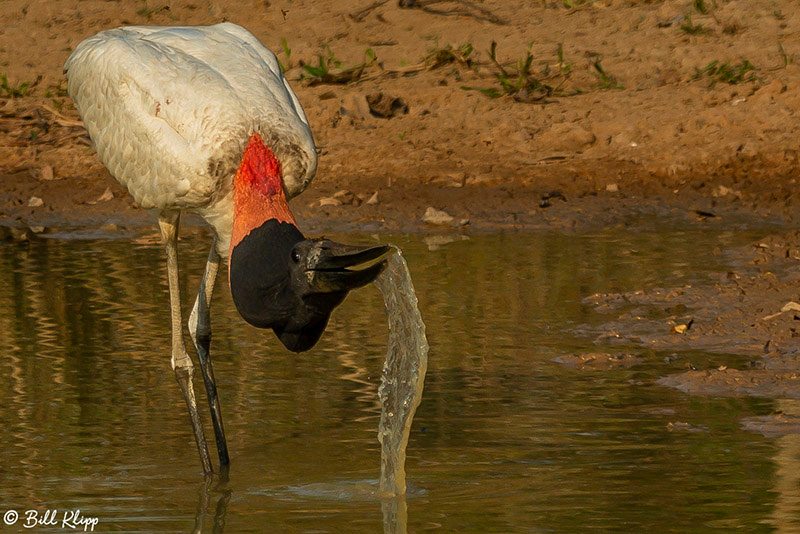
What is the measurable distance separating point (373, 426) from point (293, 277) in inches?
35.5

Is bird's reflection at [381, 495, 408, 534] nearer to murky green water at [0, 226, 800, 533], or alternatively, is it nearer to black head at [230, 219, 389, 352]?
murky green water at [0, 226, 800, 533]

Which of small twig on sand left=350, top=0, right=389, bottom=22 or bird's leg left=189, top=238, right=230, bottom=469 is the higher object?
small twig on sand left=350, top=0, right=389, bottom=22

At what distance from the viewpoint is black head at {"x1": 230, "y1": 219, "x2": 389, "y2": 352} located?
4547 mm

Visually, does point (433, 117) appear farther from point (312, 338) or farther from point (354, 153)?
point (312, 338)

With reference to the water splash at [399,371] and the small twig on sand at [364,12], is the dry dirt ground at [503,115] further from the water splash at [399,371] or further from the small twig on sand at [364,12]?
the water splash at [399,371]

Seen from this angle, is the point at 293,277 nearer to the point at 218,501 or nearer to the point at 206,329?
the point at 218,501

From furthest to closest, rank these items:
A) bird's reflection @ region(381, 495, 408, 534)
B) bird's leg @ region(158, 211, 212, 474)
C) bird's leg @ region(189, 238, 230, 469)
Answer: bird's leg @ region(158, 211, 212, 474)
bird's leg @ region(189, 238, 230, 469)
bird's reflection @ region(381, 495, 408, 534)

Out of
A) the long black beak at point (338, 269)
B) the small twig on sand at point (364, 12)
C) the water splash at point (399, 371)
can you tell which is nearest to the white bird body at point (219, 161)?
the long black beak at point (338, 269)

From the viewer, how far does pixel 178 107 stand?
5.27m

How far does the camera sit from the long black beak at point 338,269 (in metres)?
4.51

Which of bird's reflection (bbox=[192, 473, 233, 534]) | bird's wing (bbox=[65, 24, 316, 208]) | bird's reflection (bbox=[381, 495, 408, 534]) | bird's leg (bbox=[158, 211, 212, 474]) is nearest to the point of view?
bird's reflection (bbox=[381, 495, 408, 534])

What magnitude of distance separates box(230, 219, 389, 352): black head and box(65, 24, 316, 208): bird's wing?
0.38 meters

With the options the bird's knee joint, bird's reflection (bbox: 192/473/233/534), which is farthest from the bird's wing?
bird's reflection (bbox: 192/473/233/534)

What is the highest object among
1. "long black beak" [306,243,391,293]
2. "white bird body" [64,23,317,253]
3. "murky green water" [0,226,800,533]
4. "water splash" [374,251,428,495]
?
"white bird body" [64,23,317,253]
